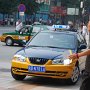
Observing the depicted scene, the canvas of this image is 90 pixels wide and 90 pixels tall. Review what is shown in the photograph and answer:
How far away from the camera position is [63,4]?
100625mm

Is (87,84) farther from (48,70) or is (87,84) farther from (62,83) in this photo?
(62,83)

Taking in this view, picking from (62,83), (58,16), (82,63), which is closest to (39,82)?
(62,83)

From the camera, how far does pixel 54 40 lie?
12.1m

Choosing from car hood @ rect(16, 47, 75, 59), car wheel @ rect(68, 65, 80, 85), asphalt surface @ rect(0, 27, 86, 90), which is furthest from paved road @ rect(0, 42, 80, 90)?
car hood @ rect(16, 47, 75, 59)

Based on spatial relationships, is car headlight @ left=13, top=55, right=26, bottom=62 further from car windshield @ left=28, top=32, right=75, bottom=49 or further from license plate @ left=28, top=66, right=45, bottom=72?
car windshield @ left=28, top=32, right=75, bottom=49

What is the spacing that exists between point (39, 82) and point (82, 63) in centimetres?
144

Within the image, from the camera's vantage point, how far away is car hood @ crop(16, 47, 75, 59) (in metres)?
10.7

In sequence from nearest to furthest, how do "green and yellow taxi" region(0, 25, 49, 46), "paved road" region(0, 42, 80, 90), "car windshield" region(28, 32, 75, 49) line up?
1. "paved road" region(0, 42, 80, 90)
2. "car windshield" region(28, 32, 75, 49)
3. "green and yellow taxi" region(0, 25, 49, 46)

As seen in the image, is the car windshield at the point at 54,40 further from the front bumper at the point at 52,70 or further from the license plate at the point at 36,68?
the license plate at the point at 36,68

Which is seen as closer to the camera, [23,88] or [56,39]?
[23,88]

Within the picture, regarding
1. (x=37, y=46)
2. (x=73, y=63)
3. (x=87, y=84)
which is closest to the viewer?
(x=87, y=84)

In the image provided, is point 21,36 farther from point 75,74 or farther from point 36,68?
point 36,68

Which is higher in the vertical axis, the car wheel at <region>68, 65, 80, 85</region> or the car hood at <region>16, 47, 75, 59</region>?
the car hood at <region>16, 47, 75, 59</region>

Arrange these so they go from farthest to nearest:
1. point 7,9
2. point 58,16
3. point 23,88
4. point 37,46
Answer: point 58,16 < point 7,9 < point 37,46 < point 23,88
